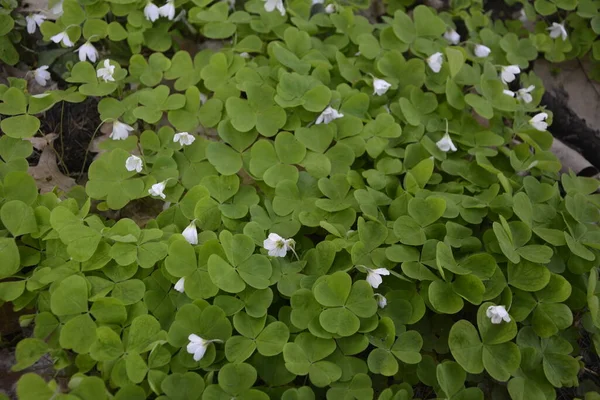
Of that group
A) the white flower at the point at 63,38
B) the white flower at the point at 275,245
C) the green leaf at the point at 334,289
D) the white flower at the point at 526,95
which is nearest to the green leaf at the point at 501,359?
the green leaf at the point at 334,289

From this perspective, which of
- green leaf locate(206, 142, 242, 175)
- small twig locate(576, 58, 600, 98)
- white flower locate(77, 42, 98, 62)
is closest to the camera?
green leaf locate(206, 142, 242, 175)

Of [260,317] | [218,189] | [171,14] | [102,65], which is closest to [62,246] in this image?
[218,189]

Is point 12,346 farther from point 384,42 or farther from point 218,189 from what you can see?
point 384,42

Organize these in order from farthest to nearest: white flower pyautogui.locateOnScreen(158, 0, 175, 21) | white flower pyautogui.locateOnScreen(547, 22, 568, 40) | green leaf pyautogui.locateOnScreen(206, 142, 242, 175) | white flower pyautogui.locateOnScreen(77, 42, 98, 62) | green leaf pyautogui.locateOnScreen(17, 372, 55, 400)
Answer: white flower pyautogui.locateOnScreen(547, 22, 568, 40) < white flower pyautogui.locateOnScreen(158, 0, 175, 21) < white flower pyautogui.locateOnScreen(77, 42, 98, 62) < green leaf pyautogui.locateOnScreen(206, 142, 242, 175) < green leaf pyautogui.locateOnScreen(17, 372, 55, 400)

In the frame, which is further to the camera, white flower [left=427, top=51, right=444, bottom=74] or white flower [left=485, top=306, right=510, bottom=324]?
white flower [left=427, top=51, right=444, bottom=74]

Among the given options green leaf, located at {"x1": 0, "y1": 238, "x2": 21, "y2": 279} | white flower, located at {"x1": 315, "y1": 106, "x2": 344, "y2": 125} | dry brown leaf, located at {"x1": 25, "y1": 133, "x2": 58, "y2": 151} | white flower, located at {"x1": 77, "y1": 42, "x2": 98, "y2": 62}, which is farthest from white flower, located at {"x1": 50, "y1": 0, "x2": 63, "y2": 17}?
white flower, located at {"x1": 315, "y1": 106, "x2": 344, "y2": 125}

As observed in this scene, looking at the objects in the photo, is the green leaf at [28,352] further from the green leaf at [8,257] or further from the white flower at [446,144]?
the white flower at [446,144]

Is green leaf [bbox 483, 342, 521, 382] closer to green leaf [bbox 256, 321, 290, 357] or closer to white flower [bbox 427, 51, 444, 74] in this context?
green leaf [bbox 256, 321, 290, 357]
